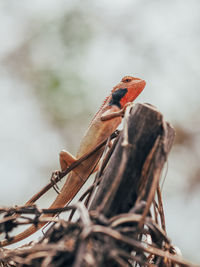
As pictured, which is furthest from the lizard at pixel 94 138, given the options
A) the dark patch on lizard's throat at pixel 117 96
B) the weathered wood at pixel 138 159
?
the weathered wood at pixel 138 159

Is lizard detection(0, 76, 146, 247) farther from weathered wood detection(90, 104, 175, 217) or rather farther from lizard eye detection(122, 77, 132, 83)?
weathered wood detection(90, 104, 175, 217)

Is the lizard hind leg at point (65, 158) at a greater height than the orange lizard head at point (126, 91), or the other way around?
the orange lizard head at point (126, 91)

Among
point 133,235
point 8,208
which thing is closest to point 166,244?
point 133,235

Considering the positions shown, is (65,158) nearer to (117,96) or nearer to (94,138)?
(94,138)

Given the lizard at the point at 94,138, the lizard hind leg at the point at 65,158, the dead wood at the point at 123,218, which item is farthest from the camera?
the lizard hind leg at the point at 65,158

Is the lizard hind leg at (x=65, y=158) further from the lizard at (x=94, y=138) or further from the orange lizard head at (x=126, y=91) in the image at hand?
the orange lizard head at (x=126, y=91)

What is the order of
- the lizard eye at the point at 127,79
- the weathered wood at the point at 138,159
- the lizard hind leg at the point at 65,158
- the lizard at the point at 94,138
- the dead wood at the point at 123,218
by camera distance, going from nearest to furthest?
the dead wood at the point at 123,218 < the weathered wood at the point at 138,159 < the lizard at the point at 94,138 < the lizard hind leg at the point at 65,158 < the lizard eye at the point at 127,79

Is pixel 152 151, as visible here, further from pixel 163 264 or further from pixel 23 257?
pixel 23 257
